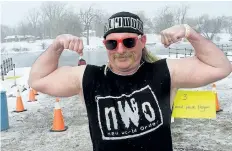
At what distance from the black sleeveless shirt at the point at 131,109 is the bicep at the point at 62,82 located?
10 centimetres

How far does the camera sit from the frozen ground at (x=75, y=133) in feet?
19.0

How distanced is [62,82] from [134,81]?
58cm

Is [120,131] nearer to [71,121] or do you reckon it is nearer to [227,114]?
[71,121]

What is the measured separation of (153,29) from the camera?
101m

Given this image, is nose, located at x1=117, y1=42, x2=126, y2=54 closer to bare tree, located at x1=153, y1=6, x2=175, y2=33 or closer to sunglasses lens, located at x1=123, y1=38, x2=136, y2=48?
sunglasses lens, located at x1=123, y1=38, x2=136, y2=48

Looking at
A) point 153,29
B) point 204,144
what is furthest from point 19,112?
point 153,29

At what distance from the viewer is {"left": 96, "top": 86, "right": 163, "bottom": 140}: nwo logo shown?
229cm

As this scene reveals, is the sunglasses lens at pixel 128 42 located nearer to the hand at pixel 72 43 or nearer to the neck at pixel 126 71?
the neck at pixel 126 71

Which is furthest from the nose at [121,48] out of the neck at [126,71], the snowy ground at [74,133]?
the snowy ground at [74,133]

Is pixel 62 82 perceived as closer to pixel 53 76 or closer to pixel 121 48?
pixel 53 76

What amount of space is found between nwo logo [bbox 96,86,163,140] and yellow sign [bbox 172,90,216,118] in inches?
42.5

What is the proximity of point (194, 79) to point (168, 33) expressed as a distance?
423 millimetres

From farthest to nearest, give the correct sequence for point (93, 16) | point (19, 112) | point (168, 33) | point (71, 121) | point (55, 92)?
point (93, 16), point (19, 112), point (71, 121), point (55, 92), point (168, 33)

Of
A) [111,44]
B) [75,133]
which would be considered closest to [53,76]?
[111,44]
